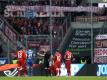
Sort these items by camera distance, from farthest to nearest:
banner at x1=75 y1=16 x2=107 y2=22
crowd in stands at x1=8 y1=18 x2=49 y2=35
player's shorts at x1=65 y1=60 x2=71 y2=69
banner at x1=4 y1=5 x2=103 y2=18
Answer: crowd in stands at x1=8 y1=18 x2=49 y2=35
banner at x1=4 y1=5 x2=103 y2=18
banner at x1=75 y1=16 x2=107 y2=22
player's shorts at x1=65 y1=60 x2=71 y2=69

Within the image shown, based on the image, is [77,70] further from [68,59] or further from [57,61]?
[57,61]

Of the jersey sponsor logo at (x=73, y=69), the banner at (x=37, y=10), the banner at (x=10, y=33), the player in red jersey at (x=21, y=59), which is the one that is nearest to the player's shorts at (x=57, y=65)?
the jersey sponsor logo at (x=73, y=69)

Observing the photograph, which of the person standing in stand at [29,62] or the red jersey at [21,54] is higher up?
the red jersey at [21,54]

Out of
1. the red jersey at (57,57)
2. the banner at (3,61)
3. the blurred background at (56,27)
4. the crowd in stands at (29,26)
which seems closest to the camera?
the red jersey at (57,57)

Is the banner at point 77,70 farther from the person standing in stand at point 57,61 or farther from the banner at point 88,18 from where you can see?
the banner at point 88,18

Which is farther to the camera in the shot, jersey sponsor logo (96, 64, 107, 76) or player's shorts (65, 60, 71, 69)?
jersey sponsor logo (96, 64, 107, 76)

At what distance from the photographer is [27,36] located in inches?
1223

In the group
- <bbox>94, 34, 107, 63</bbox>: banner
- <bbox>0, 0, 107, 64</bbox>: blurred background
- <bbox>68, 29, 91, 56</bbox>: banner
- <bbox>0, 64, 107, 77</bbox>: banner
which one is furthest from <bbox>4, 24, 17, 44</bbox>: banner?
<bbox>94, 34, 107, 63</bbox>: banner

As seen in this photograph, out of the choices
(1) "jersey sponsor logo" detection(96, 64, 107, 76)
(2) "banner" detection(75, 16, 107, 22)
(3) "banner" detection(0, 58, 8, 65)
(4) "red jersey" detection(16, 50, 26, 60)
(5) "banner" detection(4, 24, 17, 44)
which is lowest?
(1) "jersey sponsor logo" detection(96, 64, 107, 76)

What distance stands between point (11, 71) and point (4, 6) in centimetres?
645

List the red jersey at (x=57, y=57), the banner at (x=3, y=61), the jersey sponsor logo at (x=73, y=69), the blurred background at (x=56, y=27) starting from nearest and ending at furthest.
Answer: the red jersey at (x=57, y=57) → the jersey sponsor logo at (x=73, y=69) → the banner at (x=3, y=61) → the blurred background at (x=56, y=27)

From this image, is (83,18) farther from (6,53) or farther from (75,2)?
(6,53)

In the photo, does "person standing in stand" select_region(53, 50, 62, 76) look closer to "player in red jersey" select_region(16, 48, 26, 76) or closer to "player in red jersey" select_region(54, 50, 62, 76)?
"player in red jersey" select_region(54, 50, 62, 76)

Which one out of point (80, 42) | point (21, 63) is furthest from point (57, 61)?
point (80, 42)
